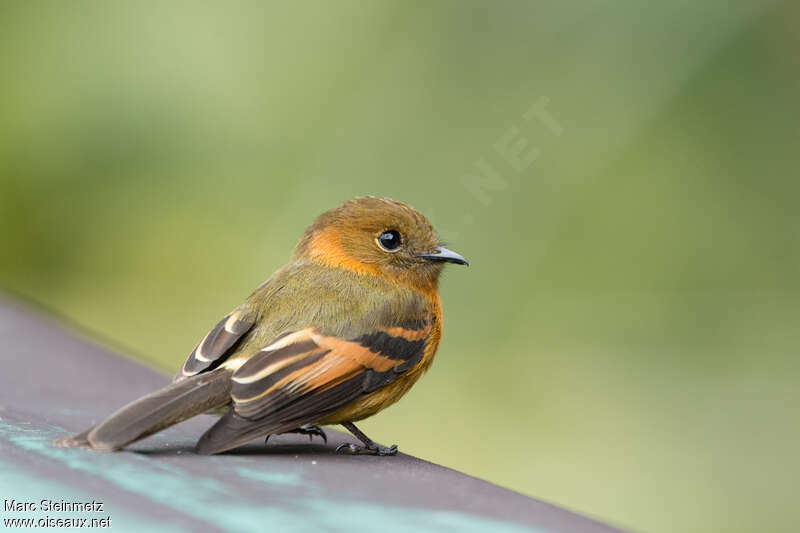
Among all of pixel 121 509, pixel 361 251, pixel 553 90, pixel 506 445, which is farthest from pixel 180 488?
pixel 553 90

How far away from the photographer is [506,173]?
6004 mm

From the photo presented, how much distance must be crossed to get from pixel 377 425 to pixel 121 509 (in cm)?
432

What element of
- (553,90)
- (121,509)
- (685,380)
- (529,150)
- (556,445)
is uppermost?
(553,90)

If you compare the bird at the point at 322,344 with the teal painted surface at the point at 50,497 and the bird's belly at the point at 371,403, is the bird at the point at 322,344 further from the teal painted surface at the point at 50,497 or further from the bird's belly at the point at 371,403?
the teal painted surface at the point at 50,497

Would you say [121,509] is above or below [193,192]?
Result: below

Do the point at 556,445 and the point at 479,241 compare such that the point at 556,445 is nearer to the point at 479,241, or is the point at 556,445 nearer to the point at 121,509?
the point at 479,241

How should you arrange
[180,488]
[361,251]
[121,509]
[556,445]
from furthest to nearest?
[556,445]
[361,251]
[180,488]
[121,509]

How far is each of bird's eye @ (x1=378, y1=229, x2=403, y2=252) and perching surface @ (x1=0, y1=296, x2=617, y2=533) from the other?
1041mm

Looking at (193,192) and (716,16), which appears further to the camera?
(193,192)

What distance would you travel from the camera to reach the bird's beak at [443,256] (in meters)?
4.19

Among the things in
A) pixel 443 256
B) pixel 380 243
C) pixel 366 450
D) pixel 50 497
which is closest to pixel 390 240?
pixel 380 243

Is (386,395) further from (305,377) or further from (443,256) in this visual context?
(443,256)

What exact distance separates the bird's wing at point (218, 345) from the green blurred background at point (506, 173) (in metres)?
2.48

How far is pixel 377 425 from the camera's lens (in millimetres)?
6355
